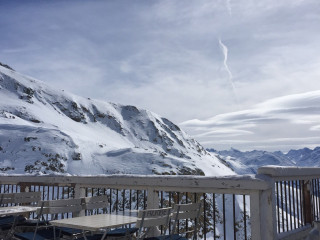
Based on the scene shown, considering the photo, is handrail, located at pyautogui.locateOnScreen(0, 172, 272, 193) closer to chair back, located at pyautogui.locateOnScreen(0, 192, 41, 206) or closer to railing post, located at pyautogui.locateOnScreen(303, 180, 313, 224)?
chair back, located at pyautogui.locateOnScreen(0, 192, 41, 206)

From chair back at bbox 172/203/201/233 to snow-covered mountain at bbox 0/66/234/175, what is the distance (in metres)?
34.2

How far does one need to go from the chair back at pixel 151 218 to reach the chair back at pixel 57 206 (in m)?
1.28

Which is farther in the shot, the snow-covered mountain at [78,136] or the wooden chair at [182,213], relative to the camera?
the snow-covered mountain at [78,136]

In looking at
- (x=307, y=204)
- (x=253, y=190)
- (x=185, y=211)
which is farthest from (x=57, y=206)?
(x=307, y=204)

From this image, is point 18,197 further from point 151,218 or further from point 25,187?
→ point 151,218

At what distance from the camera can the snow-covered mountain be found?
43.1 m

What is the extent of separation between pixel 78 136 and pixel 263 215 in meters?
57.0

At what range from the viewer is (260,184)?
13.3ft

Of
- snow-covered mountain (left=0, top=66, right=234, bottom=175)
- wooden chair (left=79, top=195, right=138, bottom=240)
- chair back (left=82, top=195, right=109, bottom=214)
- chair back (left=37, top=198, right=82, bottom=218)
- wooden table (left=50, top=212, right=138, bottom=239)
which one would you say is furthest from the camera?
snow-covered mountain (left=0, top=66, right=234, bottom=175)

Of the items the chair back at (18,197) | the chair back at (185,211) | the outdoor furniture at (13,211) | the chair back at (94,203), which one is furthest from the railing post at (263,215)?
the chair back at (18,197)

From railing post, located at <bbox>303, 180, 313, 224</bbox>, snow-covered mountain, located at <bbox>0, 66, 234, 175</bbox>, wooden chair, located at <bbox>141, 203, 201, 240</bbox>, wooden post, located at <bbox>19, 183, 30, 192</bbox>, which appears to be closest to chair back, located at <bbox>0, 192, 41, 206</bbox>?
wooden post, located at <bbox>19, 183, 30, 192</bbox>

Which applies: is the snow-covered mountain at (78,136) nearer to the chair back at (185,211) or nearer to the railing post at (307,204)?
the railing post at (307,204)

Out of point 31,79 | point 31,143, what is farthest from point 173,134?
point 31,143

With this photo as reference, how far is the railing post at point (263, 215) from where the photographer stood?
4.06 meters
